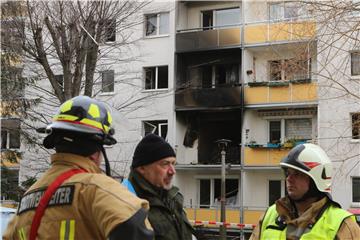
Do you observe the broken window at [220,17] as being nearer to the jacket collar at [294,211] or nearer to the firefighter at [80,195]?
the jacket collar at [294,211]

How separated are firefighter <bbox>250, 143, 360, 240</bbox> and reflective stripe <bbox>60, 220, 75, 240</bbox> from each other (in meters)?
1.86

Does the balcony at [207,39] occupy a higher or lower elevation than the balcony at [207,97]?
higher

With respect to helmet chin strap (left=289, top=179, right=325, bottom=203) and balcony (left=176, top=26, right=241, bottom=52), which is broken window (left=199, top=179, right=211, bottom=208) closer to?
balcony (left=176, top=26, right=241, bottom=52)

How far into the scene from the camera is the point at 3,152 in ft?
73.8

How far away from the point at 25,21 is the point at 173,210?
42.5 feet

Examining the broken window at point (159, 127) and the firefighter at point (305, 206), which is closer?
the firefighter at point (305, 206)

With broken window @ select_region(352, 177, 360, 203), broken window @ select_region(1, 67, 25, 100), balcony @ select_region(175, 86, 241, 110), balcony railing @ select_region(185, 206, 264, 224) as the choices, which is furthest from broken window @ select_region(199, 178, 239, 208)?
broken window @ select_region(1, 67, 25, 100)

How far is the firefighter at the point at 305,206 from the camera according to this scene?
3.44 meters

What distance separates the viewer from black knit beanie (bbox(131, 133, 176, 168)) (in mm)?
3350

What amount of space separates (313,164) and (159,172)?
1.04m

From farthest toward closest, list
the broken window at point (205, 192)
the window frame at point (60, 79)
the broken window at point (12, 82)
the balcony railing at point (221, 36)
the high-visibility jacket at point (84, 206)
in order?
the broken window at point (205, 192), the balcony railing at point (221, 36), the broken window at point (12, 82), the window frame at point (60, 79), the high-visibility jacket at point (84, 206)

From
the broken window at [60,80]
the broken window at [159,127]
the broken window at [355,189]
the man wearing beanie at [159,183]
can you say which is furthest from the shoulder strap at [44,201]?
the broken window at [159,127]

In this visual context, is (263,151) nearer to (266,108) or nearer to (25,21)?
(266,108)

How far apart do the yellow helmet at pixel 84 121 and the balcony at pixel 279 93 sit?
20833mm
